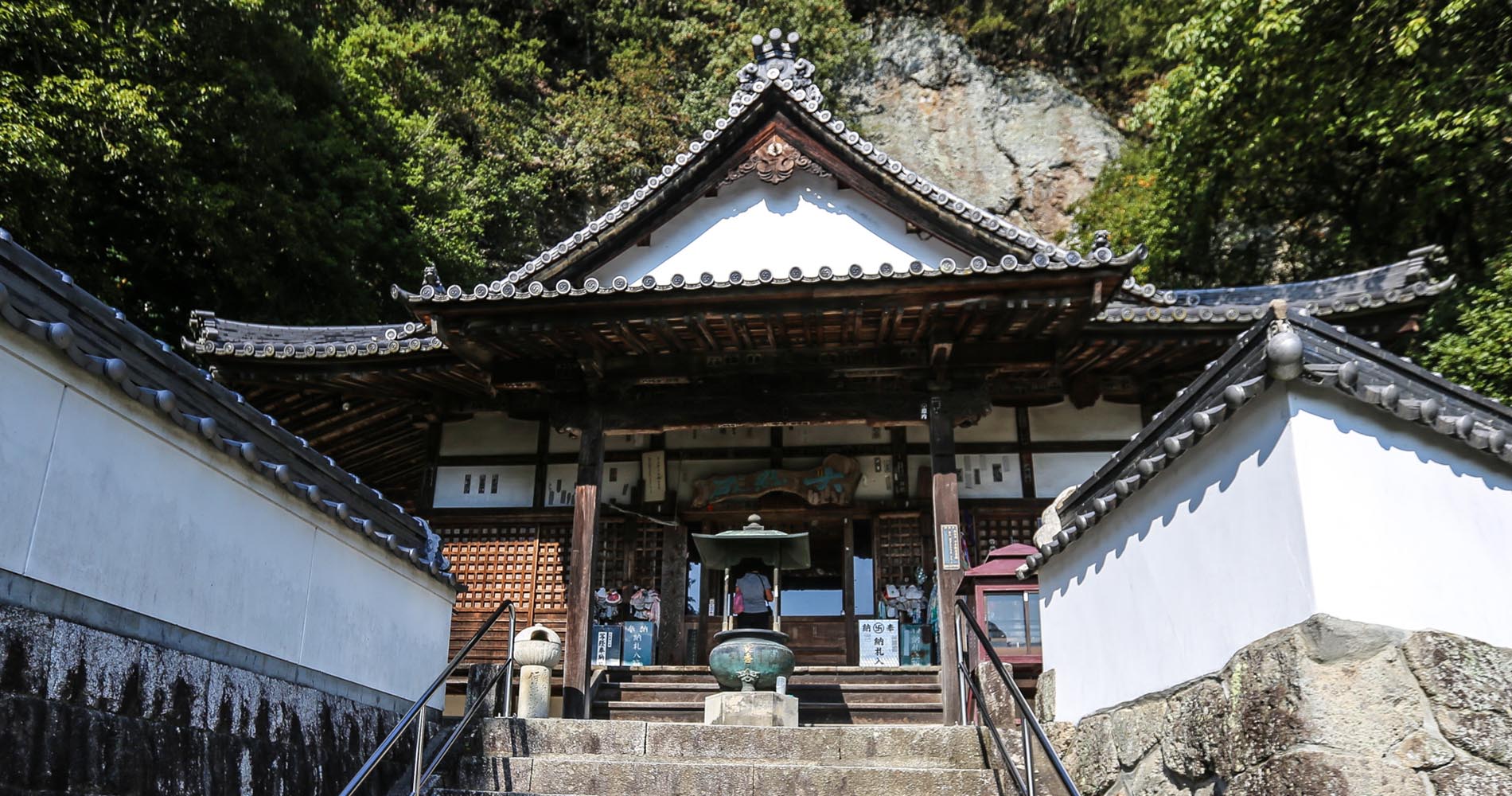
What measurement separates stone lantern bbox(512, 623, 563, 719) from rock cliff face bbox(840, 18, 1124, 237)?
68.6 feet

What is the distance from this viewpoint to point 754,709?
27.6 feet

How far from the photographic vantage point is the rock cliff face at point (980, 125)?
92.0 ft

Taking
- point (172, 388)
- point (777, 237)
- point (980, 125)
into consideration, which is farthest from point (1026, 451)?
point (980, 125)

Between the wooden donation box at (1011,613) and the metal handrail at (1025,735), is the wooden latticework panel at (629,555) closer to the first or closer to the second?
the wooden donation box at (1011,613)

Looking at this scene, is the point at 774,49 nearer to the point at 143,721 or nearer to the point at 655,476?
the point at 655,476

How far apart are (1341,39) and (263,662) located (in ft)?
55.1

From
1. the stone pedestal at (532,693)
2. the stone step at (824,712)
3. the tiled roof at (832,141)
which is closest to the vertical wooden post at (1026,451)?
the tiled roof at (832,141)

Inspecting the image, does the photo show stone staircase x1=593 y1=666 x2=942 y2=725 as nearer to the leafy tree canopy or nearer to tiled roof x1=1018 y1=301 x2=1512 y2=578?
tiled roof x1=1018 y1=301 x2=1512 y2=578

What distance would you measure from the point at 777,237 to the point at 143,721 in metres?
8.58

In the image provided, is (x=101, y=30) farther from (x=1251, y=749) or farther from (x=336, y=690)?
(x=1251, y=749)

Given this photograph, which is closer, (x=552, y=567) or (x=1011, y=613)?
(x=1011, y=613)

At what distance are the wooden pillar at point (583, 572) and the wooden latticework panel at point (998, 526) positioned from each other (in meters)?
4.33

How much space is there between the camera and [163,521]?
5.15 metres

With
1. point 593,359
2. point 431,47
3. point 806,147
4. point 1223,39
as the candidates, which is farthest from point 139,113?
point 1223,39
